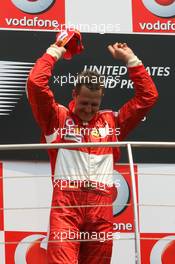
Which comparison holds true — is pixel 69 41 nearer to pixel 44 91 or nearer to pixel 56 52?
pixel 56 52

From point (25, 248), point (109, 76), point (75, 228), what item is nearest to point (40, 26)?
point (109, 76)

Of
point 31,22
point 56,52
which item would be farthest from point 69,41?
point 31,22

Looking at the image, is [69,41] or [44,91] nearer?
[44,91]

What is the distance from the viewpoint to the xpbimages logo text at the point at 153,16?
426 centimetres

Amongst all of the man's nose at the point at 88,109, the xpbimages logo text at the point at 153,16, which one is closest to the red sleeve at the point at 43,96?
the man's nose at the point at 88,109

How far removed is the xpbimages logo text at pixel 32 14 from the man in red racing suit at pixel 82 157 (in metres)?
0.79

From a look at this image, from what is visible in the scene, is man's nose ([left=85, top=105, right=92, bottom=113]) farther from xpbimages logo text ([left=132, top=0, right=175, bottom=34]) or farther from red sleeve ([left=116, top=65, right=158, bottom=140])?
xpbimages logo text ([left=132, top=0, right=175, bottom=34])

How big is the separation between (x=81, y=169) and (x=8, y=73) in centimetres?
97

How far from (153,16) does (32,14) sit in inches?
21.7

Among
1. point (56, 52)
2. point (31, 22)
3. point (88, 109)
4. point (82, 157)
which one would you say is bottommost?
point (82, 157)

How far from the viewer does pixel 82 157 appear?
330 cm

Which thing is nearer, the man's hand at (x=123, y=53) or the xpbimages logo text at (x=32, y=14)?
the man's hand at (x=123, y=53)

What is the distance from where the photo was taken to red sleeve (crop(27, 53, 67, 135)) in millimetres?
3230

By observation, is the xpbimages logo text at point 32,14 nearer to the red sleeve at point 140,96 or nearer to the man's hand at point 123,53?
the man's hand at point 123,53
